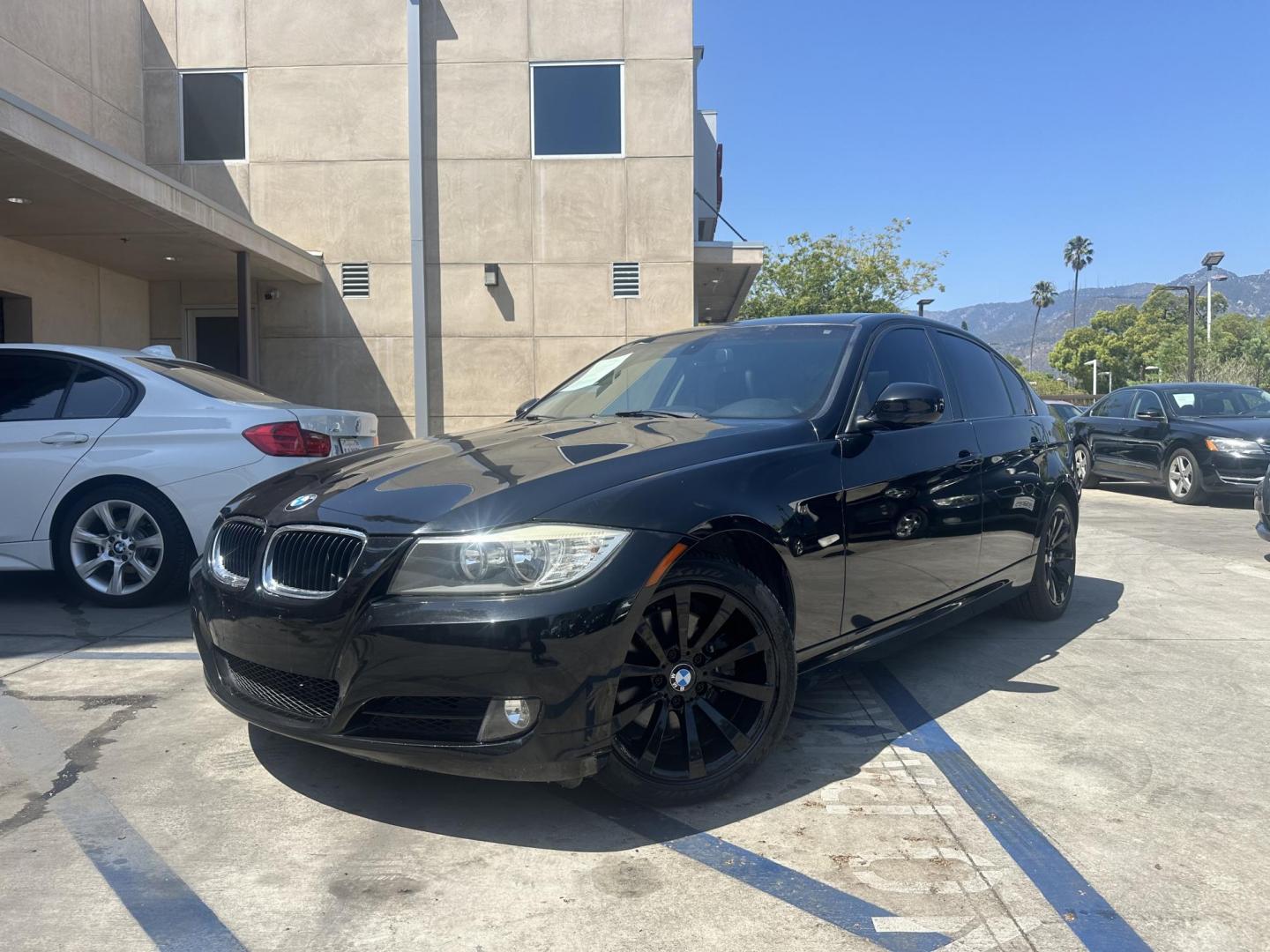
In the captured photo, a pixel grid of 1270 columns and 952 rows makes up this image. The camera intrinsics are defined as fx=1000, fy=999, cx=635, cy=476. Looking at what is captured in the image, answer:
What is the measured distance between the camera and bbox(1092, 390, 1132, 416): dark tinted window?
1407 centimetres

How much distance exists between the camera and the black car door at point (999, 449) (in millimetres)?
4691

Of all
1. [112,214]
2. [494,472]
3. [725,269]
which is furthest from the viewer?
[725,269]

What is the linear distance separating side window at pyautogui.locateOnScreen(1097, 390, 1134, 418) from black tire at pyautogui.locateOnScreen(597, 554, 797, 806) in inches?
498

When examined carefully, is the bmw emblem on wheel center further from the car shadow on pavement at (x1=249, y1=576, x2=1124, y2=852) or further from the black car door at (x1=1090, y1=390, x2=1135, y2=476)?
the black car door at (x1=1090, y1=390, x2=1135, y2=476)

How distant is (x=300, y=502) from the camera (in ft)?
10.5

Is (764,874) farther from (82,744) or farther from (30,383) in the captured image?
Result: (30,383)

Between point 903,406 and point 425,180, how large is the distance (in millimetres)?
12269

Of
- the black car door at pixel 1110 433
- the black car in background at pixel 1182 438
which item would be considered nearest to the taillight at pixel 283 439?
the black car in background at pixel 1182 438

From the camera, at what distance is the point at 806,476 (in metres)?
3.46

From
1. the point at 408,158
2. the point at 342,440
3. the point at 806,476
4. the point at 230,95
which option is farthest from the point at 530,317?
the point at 806,476

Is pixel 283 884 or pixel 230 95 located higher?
pixel 230 95

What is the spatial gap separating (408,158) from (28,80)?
476 cm

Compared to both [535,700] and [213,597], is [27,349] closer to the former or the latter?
[213,597]

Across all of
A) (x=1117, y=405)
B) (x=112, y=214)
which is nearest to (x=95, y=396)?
(x=112, y=214)
